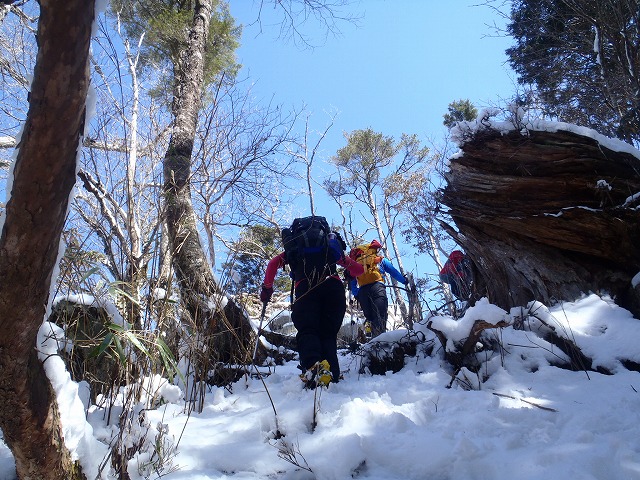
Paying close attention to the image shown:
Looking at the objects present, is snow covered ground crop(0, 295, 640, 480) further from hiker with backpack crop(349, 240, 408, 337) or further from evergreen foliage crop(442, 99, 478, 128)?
evergreen foliage crop(442, 99, 478, 128)

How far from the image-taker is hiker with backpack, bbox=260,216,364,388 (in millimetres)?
3680

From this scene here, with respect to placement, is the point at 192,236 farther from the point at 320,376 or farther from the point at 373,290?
the point at 373,290

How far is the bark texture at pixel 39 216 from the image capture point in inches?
44.3

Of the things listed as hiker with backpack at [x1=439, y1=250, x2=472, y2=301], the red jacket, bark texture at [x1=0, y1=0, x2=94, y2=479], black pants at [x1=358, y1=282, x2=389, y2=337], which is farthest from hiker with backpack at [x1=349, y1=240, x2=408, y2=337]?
bark texture at [x1=0, y1=0, x2=94, y2=479]

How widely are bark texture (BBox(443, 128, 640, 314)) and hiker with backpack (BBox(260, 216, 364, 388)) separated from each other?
4.91 ft

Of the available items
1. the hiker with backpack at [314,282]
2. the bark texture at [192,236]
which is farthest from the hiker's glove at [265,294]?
the bark texture at [192,236]

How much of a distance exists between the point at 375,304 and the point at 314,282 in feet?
6.20

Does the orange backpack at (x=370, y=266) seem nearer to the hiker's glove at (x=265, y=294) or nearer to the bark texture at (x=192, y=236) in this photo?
the hiker's glove at (x=265, y=294)

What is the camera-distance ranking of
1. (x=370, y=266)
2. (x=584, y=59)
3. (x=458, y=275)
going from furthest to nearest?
(x=584, y=59), (x=370, y=266), (x=458, y=275)

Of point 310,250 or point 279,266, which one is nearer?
point 310,250

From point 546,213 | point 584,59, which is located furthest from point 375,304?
point 584,59

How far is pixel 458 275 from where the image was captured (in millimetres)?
4922

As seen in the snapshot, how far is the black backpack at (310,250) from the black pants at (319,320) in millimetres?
119

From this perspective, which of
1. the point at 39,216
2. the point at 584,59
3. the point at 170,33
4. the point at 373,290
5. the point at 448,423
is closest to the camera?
the point at 39,216
